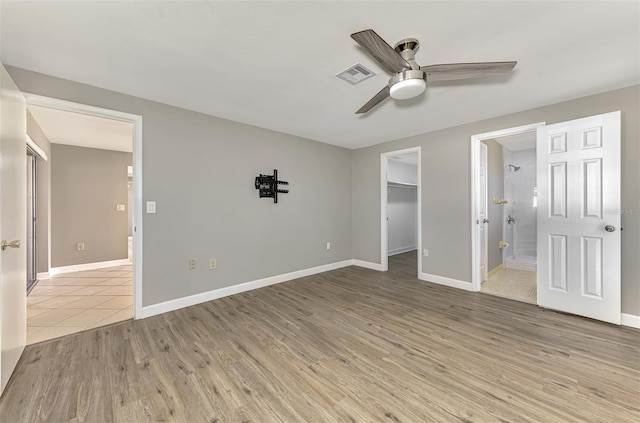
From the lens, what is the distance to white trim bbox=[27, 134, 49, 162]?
346 cm

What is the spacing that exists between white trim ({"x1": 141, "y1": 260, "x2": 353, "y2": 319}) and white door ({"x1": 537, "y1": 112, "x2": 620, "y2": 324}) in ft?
10.5

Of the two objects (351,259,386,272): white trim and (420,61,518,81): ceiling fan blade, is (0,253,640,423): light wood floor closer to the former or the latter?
(351,259,386,272): white trim

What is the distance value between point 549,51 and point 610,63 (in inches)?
27.9

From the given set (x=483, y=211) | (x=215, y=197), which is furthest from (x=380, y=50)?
(x=483, y=211)

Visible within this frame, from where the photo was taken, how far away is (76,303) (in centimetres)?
318

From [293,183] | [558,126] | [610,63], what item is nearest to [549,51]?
[610,63]

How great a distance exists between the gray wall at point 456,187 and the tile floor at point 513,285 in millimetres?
462

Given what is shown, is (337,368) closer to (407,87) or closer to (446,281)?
(407,87)

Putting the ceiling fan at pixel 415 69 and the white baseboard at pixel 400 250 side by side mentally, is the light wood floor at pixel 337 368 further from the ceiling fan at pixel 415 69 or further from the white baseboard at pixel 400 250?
the white baseboard at pixel 400 250

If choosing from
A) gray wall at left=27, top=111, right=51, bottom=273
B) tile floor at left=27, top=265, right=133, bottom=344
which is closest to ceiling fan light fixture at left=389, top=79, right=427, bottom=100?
tile floor at left=27, top=265, right=133, bottom=344

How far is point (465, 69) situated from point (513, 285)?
11.6 ft

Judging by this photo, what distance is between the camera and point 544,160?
9.68ft

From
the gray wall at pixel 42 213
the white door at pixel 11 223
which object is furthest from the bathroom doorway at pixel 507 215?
the gray wall at pixel 42 213

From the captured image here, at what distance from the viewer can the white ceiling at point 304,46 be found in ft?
5.04
